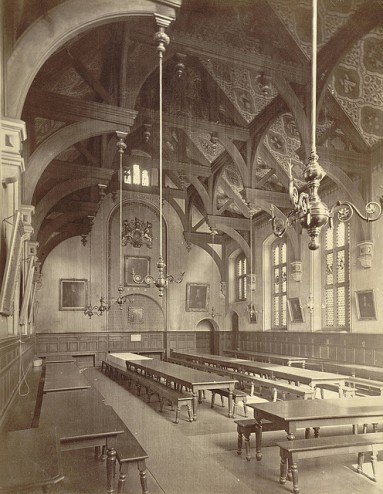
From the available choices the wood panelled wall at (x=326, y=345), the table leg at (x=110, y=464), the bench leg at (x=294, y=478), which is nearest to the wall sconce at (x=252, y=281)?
the wood panelled wall at (x=326, y=345)

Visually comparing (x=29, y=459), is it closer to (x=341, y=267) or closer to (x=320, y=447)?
(x=320, y=447)

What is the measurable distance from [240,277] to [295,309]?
507cm

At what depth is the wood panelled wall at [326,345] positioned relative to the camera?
426 inches

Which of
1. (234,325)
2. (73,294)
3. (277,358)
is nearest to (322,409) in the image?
(277,358)

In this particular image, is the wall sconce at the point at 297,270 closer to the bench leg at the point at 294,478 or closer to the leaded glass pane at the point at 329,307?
the leaded glass pane at the point at 329,307

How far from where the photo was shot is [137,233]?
1891 cm

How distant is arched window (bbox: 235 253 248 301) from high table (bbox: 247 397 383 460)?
13227 mm

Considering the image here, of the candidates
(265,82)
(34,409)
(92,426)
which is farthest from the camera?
(265,82)

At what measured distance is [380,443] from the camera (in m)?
4.89

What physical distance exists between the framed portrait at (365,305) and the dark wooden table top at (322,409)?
528 cm

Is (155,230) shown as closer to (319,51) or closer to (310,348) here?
(310,348)

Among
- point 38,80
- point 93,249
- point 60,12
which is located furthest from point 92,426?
point 93,249

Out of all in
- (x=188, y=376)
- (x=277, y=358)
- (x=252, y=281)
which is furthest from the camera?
(x=252, y=281)

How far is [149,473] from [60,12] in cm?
498
